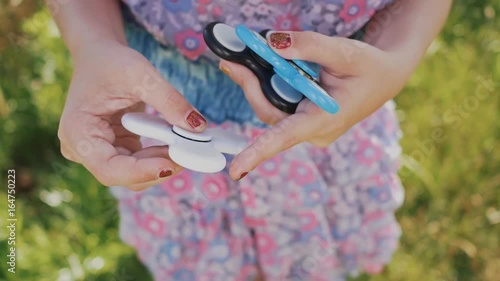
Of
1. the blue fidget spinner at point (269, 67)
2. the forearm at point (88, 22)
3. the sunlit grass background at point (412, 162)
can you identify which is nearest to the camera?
the blue fidget spinner at point (269, 67)

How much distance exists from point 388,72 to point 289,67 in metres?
0.13

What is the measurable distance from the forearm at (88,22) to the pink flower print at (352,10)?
0.67ft

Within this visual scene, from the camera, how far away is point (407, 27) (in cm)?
65

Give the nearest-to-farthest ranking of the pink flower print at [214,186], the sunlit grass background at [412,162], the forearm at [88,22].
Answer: the forearm at [88,22]
the pink flower print at [214,186]
the sunlit grass background at [412,162]

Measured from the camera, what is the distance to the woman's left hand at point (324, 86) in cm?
53

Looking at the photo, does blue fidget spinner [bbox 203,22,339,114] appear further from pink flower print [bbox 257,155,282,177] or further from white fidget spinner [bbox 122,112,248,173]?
pink flower print [bbox 257,155,282,177]

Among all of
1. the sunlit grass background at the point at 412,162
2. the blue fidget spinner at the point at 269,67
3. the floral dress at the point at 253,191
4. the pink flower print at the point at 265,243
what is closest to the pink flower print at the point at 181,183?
the floral dress at the point at 253,191

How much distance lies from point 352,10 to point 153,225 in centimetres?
33

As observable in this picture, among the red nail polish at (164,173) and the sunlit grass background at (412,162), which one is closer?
the red nail polish at (164,173)

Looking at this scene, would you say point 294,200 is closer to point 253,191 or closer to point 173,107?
point 253,191

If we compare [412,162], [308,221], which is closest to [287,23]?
[308,221]

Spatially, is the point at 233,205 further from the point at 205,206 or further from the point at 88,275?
the point at 88,275

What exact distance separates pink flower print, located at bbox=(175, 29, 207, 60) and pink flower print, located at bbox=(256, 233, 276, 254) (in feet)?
0.78

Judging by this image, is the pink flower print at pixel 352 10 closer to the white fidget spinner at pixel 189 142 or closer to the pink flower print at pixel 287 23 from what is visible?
the pink flower print at pixel 287 23
